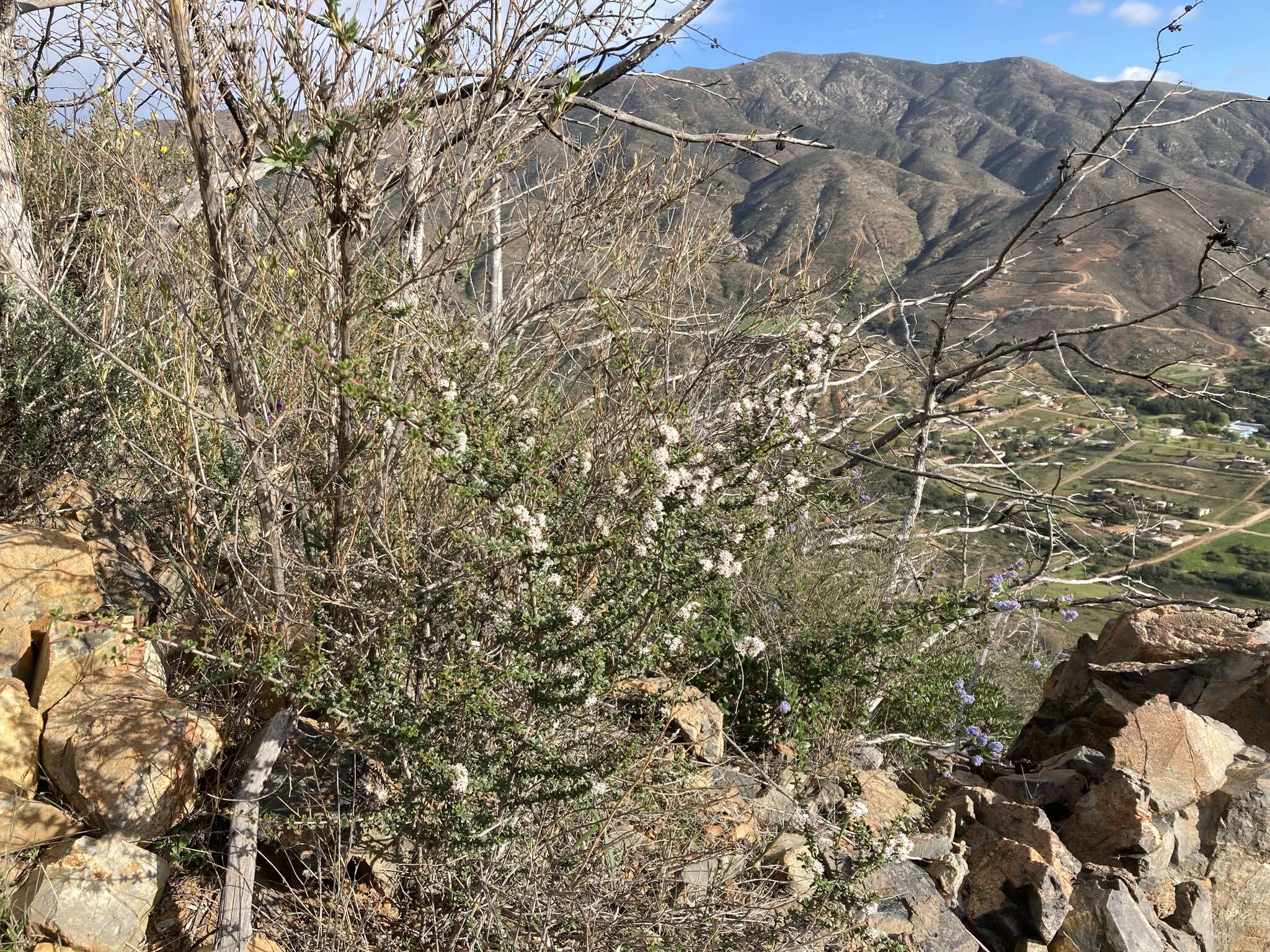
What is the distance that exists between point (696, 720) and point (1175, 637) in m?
3.84

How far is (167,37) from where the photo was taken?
7.43 feet

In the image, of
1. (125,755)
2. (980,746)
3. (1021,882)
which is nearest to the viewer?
(125,755)

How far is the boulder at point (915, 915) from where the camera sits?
3.22 m

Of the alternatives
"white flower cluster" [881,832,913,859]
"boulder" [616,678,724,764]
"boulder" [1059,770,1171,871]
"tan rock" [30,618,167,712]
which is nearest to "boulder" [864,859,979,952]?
"white flower cluster" [881,832,913,859]

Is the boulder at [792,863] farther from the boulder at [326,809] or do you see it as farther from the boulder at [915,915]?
the boulder at [326,809]

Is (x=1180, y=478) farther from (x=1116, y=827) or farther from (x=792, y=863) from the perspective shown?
(x=792, y=863)

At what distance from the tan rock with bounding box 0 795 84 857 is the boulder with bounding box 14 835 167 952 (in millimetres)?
65

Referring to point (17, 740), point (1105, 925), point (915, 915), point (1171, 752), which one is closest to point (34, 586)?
point (17, 740)

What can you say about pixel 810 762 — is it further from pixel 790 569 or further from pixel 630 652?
pixel 630 652

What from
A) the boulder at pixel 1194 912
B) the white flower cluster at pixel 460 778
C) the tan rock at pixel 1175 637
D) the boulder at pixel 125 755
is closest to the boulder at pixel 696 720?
the white flower cluster at pixel 460 778

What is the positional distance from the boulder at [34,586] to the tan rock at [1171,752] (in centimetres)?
526

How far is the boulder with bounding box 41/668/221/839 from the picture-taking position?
2572mm

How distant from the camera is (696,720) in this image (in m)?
3.89

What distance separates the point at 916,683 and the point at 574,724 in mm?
2645
